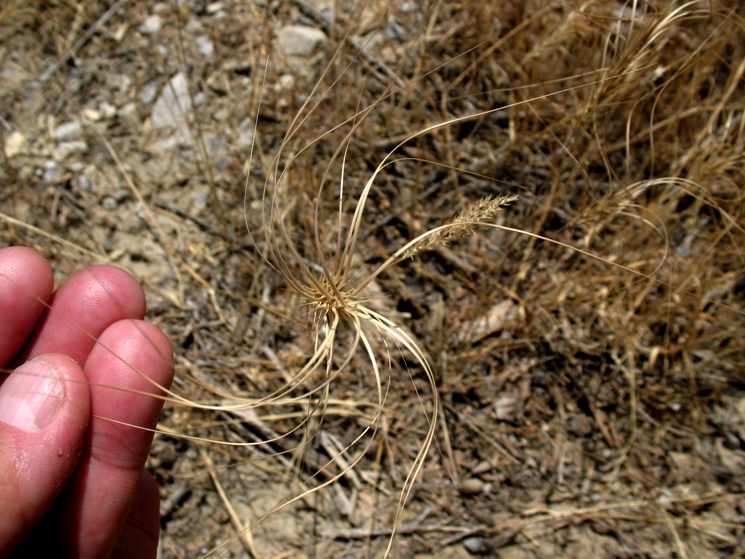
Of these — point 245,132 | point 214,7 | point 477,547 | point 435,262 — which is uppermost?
point 214,7

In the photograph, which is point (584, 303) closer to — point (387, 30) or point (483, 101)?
point (483, 101)

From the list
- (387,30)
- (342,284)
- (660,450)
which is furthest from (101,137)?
(660,450)

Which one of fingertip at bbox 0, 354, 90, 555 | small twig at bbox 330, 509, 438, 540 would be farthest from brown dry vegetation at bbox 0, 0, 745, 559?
fingertip at bbox 0, 354, 90, 555

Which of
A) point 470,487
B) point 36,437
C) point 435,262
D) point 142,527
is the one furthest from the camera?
point 435,262

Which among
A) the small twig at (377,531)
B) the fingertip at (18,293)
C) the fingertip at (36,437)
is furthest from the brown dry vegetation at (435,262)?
the fingertip at (36,437)

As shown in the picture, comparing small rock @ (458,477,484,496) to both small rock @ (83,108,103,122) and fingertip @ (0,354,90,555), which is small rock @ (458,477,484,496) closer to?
fingertip @ (0,354,90,555)

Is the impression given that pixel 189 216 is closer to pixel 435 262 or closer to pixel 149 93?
pixel 149 93

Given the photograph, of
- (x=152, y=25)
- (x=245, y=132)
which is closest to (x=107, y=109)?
(x=152, y=25)
